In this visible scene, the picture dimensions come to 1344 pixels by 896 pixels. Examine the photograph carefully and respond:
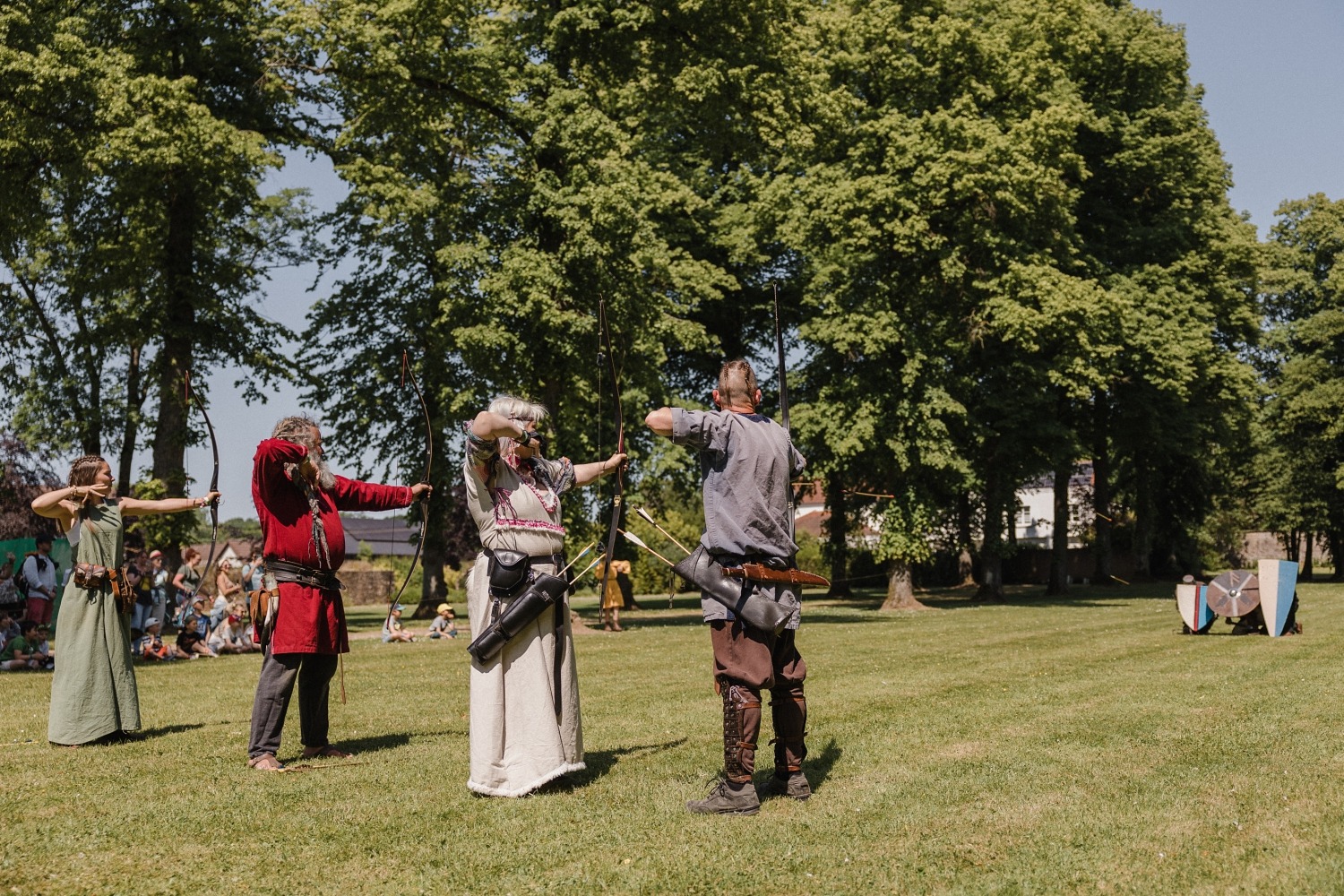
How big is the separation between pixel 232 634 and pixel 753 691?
50.5ft

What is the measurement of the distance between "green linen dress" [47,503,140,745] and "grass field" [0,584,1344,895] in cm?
31

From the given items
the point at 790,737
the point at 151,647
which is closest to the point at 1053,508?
Result: the point at 151,647

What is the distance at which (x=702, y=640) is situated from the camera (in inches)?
768

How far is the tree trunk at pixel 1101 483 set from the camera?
3506cm

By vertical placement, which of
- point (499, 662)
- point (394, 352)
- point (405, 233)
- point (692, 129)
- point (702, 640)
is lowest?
point (702, 640)

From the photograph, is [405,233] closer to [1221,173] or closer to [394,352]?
[394,352]

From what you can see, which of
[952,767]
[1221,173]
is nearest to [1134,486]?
[1221,173]

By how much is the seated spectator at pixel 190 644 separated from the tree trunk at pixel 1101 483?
25.7 metres

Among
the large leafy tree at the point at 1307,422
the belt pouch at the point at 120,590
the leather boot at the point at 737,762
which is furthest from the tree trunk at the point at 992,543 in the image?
the leather boot at the point at 737,762

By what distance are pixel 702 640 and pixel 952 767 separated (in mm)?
12727

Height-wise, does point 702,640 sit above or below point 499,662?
below

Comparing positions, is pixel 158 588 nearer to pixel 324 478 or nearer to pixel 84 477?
pixel 84 477

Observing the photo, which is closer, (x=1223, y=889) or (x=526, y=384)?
(x=1223, y=889)

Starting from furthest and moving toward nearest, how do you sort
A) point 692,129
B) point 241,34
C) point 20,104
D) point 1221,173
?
point 1221,173 < point 692,129 < point 241,34 < point 20,104
